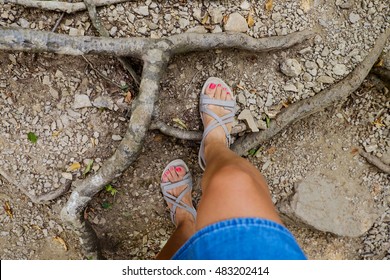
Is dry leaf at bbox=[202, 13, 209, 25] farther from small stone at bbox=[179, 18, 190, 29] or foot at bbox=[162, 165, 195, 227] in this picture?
foot at bbox=[162, 165, 195, 227]

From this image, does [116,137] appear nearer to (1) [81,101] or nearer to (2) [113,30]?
(1) [81,101]

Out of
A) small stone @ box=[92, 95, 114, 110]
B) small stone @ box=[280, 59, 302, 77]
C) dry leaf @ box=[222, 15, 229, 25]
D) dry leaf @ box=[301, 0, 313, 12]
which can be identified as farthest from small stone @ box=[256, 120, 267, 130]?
small stone @ box=[92, 95, 114, 110]

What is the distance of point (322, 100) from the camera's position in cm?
299

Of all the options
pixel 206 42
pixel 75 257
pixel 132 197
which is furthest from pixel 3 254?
pixel 206 42

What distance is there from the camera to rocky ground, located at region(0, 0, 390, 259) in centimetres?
284

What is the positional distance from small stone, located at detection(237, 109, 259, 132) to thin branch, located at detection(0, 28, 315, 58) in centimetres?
46

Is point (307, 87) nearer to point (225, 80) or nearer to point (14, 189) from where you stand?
point (225, 80)

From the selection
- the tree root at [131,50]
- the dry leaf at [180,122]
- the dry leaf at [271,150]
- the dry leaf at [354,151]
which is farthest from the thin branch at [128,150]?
the dry leaf at [354,151]

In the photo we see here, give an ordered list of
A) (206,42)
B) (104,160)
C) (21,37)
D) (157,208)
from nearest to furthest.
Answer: (21,37) < (206,42) < (104,160) < (157,208)

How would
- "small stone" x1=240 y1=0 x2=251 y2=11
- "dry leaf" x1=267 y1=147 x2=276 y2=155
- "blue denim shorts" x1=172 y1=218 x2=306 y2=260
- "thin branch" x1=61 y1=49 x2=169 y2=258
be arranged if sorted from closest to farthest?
1. "blue denim shorts" x1=172 y1=218 x2=306 y2=260
2. "thin branch" x1=61 y1=49 x2=169 y2=258
3. "small stone" x1=240 y1=0 x2=251 y2=11
4. "dry leaf" x1=267 y1=147 x2=276 y2=155

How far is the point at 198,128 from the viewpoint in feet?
10.1

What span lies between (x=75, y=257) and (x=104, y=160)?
933 mm

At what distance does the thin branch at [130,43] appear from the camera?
2.48 m

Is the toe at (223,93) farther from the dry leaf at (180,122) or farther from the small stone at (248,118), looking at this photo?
the dry leaf at (180,122)
